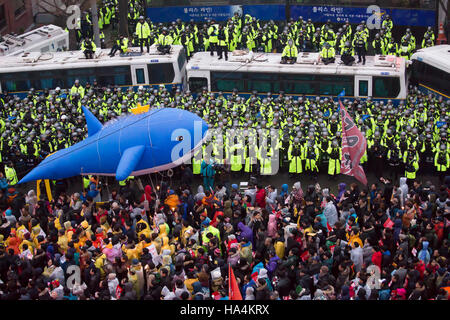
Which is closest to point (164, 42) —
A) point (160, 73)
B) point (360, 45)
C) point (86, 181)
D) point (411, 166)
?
point (160, 73)

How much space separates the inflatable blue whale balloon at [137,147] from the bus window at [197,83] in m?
6.66

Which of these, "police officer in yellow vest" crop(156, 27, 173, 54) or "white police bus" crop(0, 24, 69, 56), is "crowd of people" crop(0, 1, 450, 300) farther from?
"white police bus" crop(0, 24, 69, 56)

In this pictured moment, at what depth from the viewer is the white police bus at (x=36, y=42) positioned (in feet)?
94.6

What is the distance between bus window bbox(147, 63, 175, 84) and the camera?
86.0 feet

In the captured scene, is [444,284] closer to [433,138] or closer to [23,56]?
[433,138]

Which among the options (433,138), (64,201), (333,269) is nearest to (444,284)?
(333,269)

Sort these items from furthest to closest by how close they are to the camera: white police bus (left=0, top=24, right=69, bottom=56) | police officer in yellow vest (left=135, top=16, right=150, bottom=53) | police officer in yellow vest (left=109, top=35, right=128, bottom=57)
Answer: white police bus (left=0, top=24, right=69, bottom=56) → police officer in yellow vest (left=135, top=16, right=150, bottom=53) → police officer in yellow vest (left=109, top=35, right=128, bottom=57)

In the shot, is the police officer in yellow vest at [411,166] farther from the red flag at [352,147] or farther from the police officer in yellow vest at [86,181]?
the police officer in yellow vest at [86,181]

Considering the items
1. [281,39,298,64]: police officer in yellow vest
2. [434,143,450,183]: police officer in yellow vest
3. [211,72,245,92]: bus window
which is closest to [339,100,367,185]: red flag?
[434,143,450,183]: police officer in yellow vest

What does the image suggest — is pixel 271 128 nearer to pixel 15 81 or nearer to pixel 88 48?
pixel 88 48

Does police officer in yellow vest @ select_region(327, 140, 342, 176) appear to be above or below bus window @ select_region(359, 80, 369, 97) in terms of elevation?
below

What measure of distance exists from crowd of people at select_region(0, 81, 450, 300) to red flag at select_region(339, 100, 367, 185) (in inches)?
39.6

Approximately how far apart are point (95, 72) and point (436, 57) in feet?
40.9

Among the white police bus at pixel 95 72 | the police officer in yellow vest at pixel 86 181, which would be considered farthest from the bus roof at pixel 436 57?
the police officer in yellow vest at pixel 86 181
